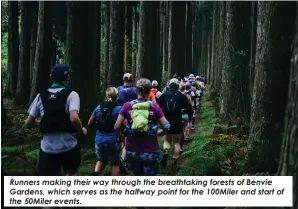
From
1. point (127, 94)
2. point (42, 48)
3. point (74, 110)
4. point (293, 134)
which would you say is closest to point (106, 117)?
point (127, 94)

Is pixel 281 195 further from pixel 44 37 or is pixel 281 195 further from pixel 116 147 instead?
pixel 44 37

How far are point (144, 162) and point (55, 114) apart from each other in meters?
1.61

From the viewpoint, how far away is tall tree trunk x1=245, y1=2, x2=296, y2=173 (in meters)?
7.76

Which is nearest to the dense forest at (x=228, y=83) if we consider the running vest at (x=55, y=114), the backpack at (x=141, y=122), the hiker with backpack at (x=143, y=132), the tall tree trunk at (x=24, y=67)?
the tall tree trunk at (x=24, y=67)

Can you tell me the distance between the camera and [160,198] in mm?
6000

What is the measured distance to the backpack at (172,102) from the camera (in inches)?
398

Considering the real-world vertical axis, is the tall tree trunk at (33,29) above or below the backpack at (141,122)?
above

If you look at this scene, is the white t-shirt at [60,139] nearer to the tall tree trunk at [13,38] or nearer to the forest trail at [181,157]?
the forest trail at [181,157]

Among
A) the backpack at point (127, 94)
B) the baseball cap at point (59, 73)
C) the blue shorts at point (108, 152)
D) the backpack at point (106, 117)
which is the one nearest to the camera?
the baseball cap at point (59, 73)

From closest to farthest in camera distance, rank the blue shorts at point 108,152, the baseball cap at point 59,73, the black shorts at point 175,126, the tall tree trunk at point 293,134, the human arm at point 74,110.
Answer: the tall tree trunk at point 293,134
the human arm at point 74,110
the baseball cap at point 59,73
the blue shorts at point 108,152
the black shorts at point 175,126

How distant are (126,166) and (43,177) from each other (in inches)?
157

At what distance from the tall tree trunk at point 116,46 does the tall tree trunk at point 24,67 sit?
6.79 meters

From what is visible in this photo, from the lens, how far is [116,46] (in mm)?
17438
